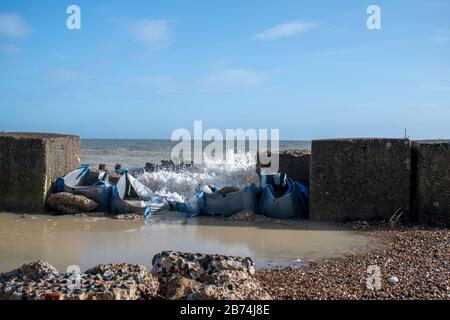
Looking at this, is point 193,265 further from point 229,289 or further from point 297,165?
point 297,165

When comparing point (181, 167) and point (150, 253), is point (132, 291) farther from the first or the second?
point (181, 167)

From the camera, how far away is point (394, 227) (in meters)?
7.39

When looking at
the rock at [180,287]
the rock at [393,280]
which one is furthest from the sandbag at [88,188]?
the rock at [393,280]

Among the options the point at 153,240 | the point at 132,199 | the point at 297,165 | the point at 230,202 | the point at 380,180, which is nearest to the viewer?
the point at 153,240

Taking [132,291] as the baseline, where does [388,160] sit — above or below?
above

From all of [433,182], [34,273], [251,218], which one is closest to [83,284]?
[34,273]

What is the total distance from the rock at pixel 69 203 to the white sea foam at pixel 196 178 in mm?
1389

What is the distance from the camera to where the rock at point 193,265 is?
163 inches

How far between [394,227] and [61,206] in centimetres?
522

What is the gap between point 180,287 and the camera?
3770 millimetres

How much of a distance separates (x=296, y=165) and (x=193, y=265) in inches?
211

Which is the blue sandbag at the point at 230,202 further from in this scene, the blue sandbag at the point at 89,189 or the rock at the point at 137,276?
the rock at the point at 137,276
